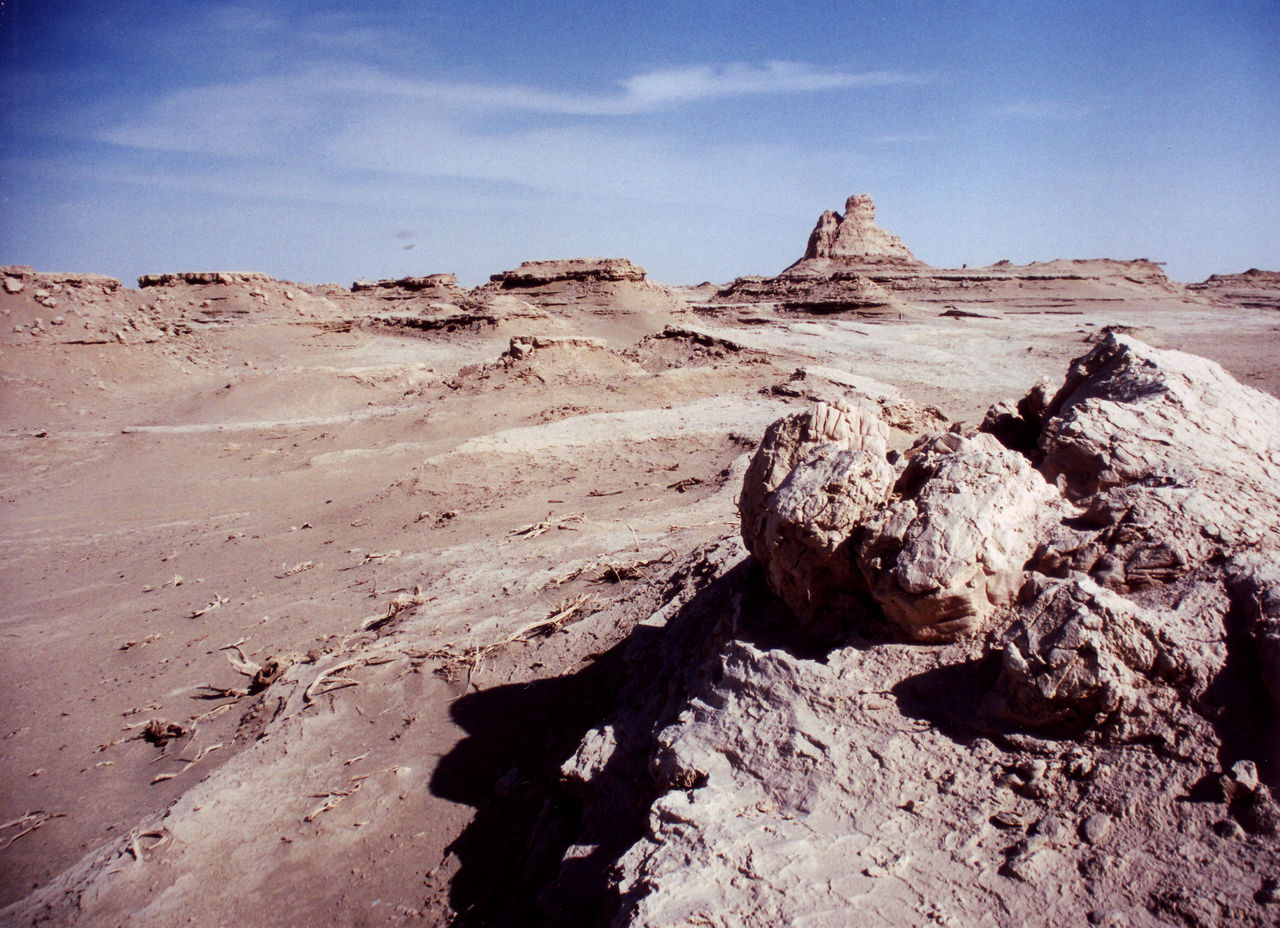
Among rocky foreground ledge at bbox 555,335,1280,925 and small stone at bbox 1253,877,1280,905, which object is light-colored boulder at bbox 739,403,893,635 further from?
small stone at bbox 1253,877,1280,905

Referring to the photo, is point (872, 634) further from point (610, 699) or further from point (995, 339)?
point (995, 339)

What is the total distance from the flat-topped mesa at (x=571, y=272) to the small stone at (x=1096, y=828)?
86.4 feet

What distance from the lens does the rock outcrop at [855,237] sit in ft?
139

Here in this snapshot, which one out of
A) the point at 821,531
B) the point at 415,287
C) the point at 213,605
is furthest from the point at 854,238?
the point at 821,531

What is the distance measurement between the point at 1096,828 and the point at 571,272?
2746cm

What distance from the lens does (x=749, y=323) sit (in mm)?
25469

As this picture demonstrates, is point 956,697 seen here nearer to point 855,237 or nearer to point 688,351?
point 688,351

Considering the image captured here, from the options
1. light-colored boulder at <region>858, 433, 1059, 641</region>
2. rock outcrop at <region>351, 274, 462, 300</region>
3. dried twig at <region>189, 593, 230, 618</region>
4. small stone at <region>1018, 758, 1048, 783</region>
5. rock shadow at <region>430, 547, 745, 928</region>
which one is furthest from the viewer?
rock outcrop at <region>351, 274, 462, 300</region>

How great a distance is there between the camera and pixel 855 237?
4256 centimetres

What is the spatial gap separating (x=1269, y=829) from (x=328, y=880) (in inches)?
109

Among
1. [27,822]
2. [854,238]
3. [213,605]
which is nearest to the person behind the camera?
[27,822]

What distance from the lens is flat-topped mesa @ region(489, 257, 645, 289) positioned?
1061 inches

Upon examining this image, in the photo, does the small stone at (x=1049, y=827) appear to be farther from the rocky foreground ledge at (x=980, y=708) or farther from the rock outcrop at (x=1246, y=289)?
the rock outcrop at (x=1246, y=289)

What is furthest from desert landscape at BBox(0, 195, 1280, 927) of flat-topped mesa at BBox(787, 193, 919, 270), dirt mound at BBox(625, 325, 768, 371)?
flat-topped mesa at BBox(787, 193, 919, 270)
